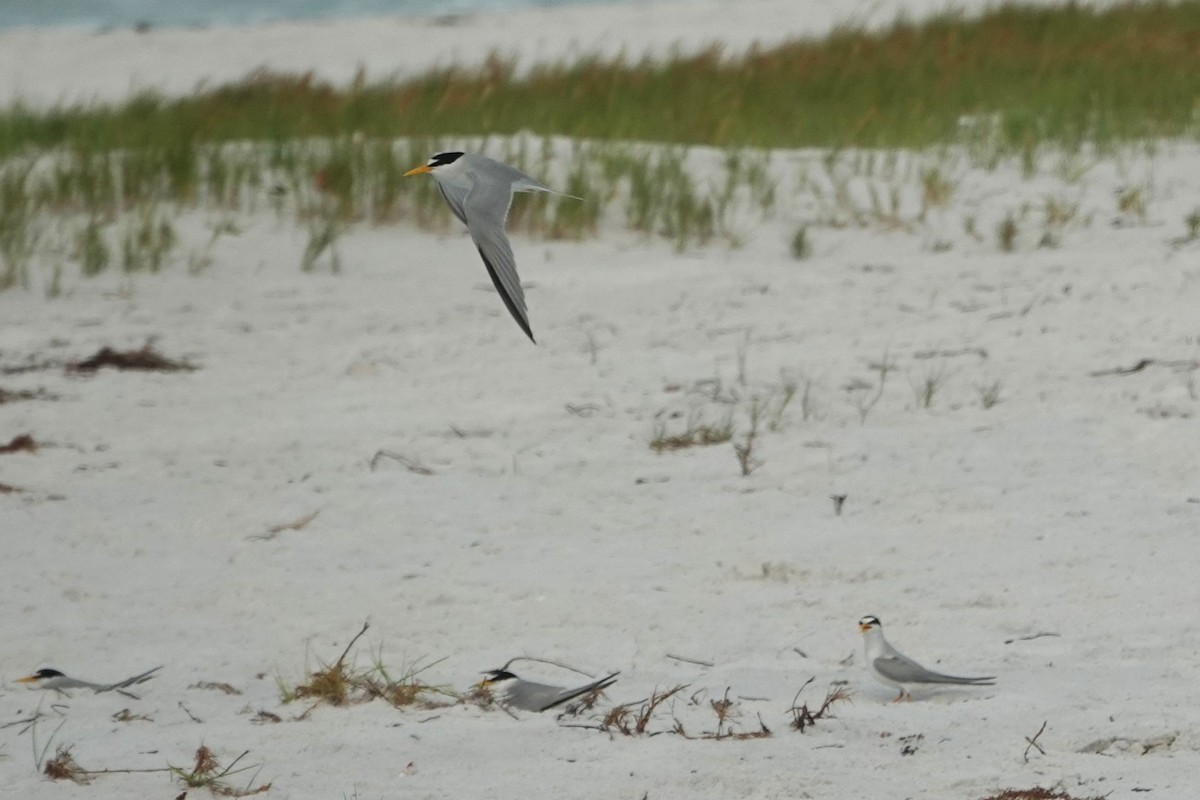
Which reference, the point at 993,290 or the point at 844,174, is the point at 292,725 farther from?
the point at 844,174

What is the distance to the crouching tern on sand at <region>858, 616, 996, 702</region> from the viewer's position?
2.92 m

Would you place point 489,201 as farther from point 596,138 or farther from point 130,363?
point 596,138

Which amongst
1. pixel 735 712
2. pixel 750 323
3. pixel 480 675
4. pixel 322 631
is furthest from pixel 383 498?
pixel 750 323

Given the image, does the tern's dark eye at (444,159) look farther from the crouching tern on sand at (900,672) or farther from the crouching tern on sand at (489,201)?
the crouching tern on sand at (900,672)

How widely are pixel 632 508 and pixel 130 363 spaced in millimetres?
2278

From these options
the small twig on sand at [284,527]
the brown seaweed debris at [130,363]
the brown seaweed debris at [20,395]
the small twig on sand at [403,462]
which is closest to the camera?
the small twig on sand at [284,527]

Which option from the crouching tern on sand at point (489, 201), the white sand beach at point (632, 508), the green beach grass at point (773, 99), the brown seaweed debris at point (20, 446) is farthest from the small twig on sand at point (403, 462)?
the green beach grass at point (773, 99)

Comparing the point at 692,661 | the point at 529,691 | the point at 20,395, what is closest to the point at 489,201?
the point at 529,691

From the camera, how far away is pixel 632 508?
13.6 feet

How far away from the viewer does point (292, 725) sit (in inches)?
115

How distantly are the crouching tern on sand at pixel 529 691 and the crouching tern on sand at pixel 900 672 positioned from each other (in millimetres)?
433

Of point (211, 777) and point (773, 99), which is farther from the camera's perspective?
point (773, 99)

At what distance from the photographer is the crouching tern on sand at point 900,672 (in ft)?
9.57

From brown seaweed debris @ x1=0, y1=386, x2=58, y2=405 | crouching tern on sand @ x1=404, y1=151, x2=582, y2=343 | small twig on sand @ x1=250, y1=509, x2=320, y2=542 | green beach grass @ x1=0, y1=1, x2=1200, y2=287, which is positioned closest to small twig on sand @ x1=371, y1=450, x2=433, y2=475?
small twig on sand @ x1=250, y1=509, x2=320, y2=542
